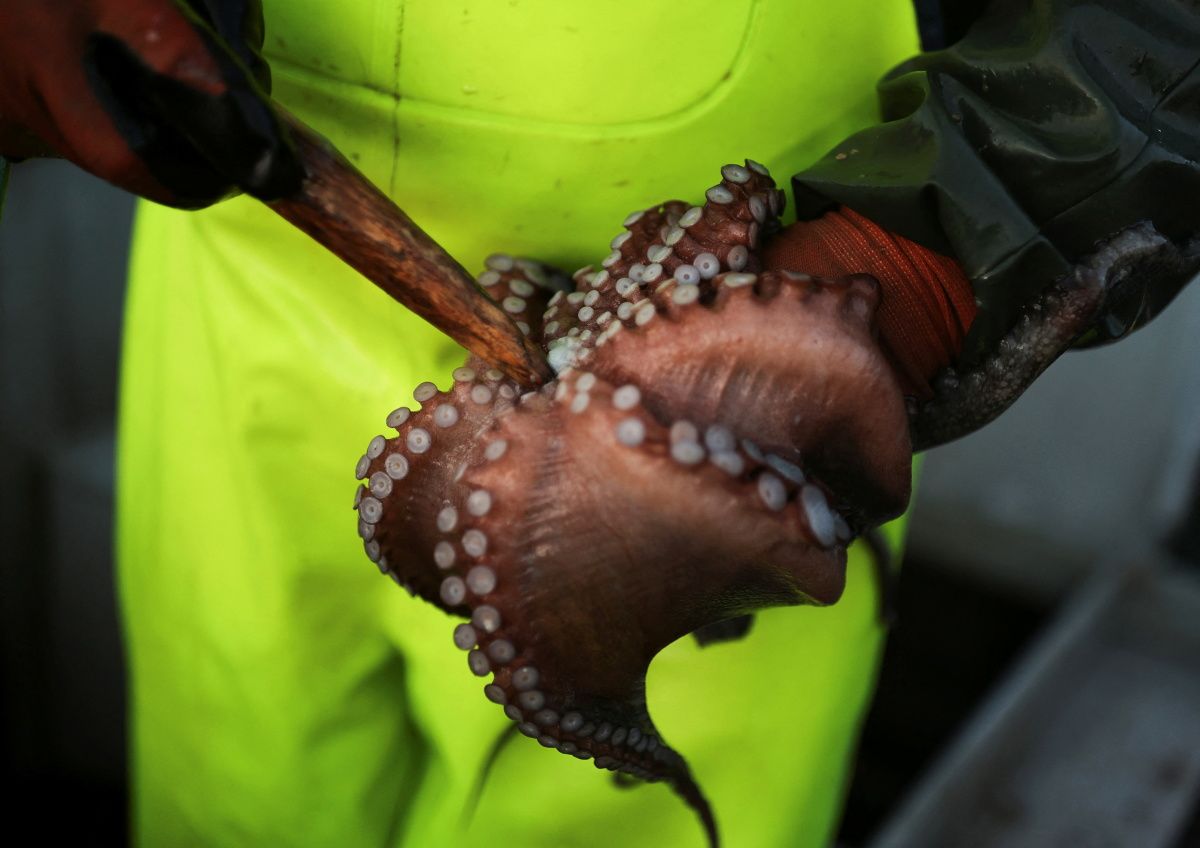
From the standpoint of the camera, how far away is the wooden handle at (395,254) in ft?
2.01

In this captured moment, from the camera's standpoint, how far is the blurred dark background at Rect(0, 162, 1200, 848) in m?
1.80

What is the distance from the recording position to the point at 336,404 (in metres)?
0.83

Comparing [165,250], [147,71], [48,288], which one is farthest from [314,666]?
[48,288]

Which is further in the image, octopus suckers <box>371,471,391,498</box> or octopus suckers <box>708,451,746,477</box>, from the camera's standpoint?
octopus suckers <box>371,471,391,498</box>

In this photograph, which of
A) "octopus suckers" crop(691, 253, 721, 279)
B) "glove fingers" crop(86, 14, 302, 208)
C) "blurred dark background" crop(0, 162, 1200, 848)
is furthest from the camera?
"blurred dark background" crop(0, 162, 1200, 848)

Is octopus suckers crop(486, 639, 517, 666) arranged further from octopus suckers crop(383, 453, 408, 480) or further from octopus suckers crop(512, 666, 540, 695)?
octopus suckers crop(383, 453, 408, 480)

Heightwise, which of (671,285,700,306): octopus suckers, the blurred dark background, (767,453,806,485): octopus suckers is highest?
(671,285,700,306): octopus suckers

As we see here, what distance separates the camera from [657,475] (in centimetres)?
57

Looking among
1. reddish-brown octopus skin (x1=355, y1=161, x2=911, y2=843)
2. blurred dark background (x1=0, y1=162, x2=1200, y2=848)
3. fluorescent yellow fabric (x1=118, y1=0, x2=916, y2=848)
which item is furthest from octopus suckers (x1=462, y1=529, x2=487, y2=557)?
Answer: blurred dark background (x1=0, y1=162, x2=1200, y2=848)

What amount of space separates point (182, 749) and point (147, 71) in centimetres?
64

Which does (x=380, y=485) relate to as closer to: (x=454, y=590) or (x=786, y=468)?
(x=454, y=590)

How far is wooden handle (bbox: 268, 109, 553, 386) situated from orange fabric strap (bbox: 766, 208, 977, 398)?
0.16 m

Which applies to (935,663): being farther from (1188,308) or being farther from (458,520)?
(458,520)

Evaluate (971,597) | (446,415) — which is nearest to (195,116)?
(446,415)
